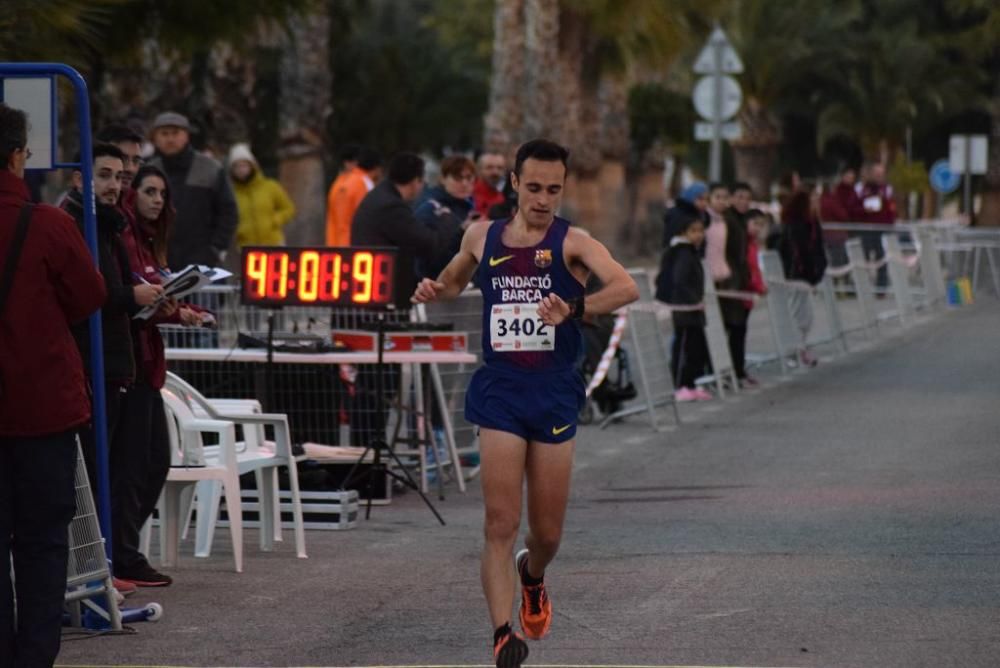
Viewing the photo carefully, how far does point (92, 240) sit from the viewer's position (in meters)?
8.95

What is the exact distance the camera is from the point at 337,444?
526 inches

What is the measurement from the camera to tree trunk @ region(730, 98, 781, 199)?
6188cm

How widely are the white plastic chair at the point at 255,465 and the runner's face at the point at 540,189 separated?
3078 mm

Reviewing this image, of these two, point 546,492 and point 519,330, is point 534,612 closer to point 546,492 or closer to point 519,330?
point 546,492

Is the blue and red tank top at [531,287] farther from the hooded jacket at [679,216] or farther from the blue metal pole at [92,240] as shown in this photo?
the hooded jacket at [679,216]

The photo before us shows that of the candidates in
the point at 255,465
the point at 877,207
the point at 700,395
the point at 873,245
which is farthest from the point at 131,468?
the point at 877,207

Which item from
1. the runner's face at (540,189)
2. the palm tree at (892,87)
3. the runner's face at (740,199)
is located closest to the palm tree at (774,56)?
the palm tree at (892,87)

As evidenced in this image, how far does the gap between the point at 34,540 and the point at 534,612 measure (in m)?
1.84

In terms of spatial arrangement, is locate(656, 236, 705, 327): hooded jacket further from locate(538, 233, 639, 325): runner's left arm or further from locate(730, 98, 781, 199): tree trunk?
locate(730, 98, 781, 199): tree trunk

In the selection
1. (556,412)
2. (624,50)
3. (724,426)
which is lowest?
(724,426)

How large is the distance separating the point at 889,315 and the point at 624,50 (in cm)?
1949

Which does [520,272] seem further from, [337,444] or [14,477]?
[337,444]

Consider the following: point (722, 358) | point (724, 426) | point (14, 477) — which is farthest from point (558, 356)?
point (722, 358)

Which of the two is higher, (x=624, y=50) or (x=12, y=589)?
(x=624, y=50)
